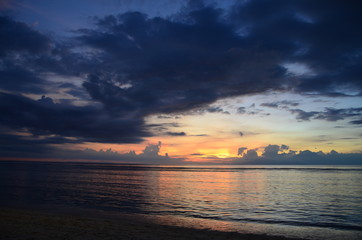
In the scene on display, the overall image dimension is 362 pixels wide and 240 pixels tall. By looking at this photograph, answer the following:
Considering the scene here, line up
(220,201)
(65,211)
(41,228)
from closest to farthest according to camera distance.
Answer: (41,228)
(65,211)
(220,201)

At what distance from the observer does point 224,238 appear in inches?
682

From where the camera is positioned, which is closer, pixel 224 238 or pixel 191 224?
pixel 224 238

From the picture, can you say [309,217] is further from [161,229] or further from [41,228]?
[41,228]

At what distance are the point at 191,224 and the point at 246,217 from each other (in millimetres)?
6933

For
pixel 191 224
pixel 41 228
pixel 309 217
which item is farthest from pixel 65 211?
pixel 309 217

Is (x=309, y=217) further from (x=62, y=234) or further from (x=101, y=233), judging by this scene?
(x=62, y=234)

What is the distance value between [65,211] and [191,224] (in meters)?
15.8

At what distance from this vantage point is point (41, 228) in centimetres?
1822

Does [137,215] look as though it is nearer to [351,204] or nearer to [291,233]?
[291,233]

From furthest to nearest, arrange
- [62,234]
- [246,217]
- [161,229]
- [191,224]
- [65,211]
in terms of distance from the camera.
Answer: [65,211] → [246,217] → [191,224] → [161,229] → [62,234]

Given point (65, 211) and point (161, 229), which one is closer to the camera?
point (161, 229)

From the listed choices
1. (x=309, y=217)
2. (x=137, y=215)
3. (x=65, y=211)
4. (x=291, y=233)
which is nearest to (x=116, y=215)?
(x=137, y=215)

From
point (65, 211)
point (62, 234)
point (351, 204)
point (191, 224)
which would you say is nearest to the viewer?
point (62, 234)

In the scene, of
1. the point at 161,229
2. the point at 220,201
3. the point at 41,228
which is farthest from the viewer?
the point at 220,201
